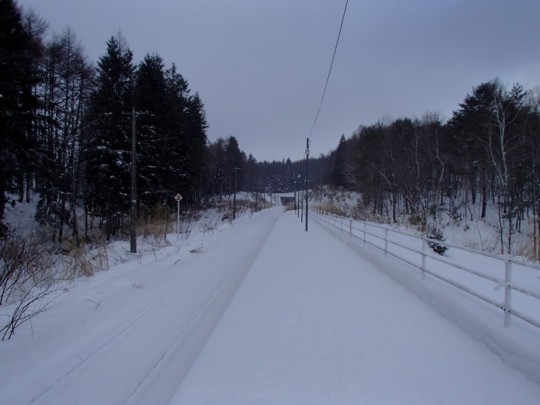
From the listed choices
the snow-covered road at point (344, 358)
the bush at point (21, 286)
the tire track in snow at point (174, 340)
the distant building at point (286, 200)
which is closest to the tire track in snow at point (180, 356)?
the tire track in snow at point (174, 340)

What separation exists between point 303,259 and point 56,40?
30731 mm

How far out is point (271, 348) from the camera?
13.1ft

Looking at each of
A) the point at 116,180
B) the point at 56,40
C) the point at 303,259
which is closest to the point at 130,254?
the point at 303,259

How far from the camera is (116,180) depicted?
24141 millimetres

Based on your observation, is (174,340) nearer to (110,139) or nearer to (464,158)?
(110,139)

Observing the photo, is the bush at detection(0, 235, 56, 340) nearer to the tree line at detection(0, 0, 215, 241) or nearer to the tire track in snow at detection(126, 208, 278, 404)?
the tire track in snow at detection(126, 208, 278, 404)

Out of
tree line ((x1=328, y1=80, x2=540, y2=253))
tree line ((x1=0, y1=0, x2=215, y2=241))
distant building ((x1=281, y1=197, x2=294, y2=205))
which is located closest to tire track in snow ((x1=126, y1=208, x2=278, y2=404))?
tree line ((x1=0, y1=0, x2=215, y2=241))

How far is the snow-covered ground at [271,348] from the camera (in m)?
3.10

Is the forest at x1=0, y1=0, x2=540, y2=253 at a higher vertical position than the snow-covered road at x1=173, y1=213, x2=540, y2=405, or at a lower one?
higher

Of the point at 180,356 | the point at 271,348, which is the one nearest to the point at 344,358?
the point at 271,348

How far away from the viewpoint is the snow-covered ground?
10.2ft

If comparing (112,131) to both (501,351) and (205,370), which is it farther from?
(501,351)

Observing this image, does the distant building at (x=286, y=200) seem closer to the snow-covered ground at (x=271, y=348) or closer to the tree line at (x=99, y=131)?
the tree line at (x=99, y=131)

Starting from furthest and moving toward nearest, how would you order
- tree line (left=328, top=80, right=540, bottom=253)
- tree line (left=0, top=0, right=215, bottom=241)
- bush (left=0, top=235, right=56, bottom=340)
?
1. tree line (left=328, top=80, right=540, bottom=253)
2. tree line (left=0, top=0, right=215, bottom=241)
3. bush (left=0, top=235, right=56, bottom=340)
